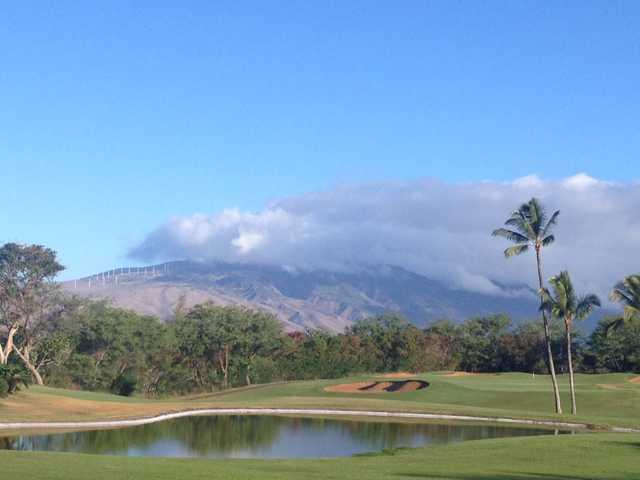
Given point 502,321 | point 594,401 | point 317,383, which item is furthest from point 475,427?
point 502,321

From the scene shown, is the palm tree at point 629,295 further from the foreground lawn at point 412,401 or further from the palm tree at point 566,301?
the foreground lawn at point 412,401

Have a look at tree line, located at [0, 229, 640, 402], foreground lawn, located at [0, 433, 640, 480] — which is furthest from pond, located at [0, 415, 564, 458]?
tree line, located at [0, 229, 640, 402]

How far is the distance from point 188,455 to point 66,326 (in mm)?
42991

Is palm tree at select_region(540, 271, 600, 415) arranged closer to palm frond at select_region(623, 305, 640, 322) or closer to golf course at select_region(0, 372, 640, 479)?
palm frond at select_region(623, 305, 640, 322)

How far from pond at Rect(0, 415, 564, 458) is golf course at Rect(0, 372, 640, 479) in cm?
194

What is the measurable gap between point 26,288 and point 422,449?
4817cm

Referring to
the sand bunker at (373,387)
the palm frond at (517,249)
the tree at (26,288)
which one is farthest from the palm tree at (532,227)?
the tree at (26,288)

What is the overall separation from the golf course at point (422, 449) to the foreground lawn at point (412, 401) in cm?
7

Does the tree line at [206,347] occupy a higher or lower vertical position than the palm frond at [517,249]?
lower

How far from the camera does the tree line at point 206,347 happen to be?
6725 cm

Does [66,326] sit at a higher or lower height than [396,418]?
higher

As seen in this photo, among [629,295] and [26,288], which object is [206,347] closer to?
[26,288]

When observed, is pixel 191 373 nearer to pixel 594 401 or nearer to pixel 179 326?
pixel 179 326

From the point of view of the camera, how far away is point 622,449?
24391mm
